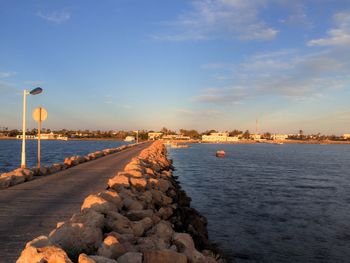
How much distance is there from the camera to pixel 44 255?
149 inches

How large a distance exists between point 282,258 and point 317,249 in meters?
1.56

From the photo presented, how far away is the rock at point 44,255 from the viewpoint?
3693 millimetres

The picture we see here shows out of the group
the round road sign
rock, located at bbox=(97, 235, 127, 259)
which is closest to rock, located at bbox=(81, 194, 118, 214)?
rock, located at bbox=(97, 235, 127, 259)

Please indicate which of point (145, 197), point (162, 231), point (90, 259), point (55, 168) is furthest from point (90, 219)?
point (55, 168)

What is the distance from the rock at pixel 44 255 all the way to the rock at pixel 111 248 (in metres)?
0.80

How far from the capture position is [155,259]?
15.8 ft

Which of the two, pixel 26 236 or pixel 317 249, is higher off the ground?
pixel 26 236

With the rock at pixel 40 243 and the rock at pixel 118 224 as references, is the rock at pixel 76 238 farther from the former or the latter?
the rock at pixel 118 224

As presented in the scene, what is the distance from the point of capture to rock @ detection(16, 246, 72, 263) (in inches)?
145

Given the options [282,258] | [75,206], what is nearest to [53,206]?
[75,206]

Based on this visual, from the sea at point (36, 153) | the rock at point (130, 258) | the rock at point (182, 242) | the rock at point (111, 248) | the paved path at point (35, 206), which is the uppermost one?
the rock at point (111, 248)

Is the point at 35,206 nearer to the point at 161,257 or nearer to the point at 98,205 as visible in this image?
the point at 98,205

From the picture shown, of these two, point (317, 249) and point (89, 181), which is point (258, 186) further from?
point (89, 181)

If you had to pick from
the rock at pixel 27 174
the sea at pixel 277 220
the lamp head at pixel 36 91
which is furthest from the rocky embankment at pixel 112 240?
the lamp head at pixel 36 91
